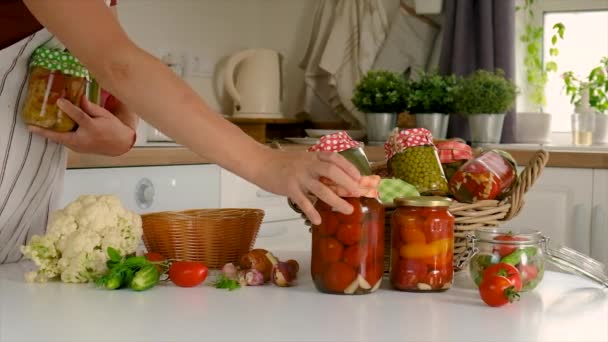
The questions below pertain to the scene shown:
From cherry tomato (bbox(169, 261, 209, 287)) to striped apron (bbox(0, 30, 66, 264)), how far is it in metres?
0.43

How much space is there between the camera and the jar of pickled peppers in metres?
1.13

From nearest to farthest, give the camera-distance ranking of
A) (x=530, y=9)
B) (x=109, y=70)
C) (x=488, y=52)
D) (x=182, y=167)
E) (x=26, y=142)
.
Result: (x=109, y=70) < (x=26, y=142) < (x=182, y=167) < (x=488, y=52) < (x=530, y=9)

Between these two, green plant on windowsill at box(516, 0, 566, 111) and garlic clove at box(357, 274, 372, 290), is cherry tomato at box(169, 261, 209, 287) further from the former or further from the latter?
green plant on windowsill at box(516, 0, 566, 111)

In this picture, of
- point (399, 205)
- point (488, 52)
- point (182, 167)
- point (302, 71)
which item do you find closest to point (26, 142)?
point (399, 205)

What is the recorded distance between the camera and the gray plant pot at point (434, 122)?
10.6ft

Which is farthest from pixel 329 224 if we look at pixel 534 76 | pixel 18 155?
pixel 534 76

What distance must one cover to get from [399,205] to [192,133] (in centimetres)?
30

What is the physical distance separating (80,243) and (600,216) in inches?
78.0

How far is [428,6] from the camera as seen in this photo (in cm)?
356

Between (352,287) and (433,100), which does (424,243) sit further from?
(433,100)

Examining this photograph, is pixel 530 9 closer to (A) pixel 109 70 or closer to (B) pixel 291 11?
(B) pixel 291 11

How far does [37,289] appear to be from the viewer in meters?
1.17

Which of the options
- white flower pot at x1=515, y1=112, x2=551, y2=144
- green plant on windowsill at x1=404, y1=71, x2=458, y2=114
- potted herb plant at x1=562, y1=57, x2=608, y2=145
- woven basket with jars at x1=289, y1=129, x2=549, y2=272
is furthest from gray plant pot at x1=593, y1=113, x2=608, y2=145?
woven basket with jars at x1=289, y1=129, x2=549, y2=272

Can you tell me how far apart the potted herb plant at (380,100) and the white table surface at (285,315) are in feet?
6.77
